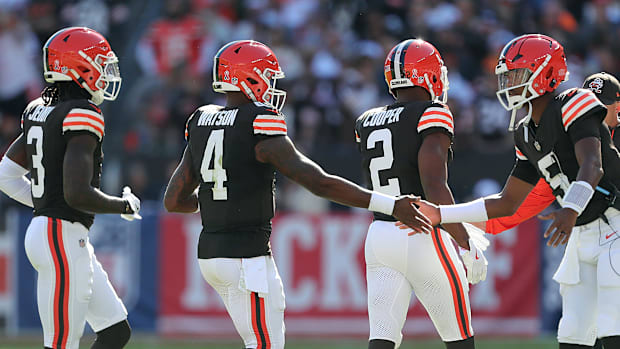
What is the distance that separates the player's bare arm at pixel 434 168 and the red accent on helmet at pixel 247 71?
2.89ft

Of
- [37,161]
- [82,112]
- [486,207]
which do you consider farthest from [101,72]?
[486,207]

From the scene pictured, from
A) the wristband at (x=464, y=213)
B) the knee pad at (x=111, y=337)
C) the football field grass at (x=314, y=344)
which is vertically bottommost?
the football field grass at (x=314, y=344)

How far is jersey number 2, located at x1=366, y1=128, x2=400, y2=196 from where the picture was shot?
530cm

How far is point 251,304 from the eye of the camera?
4.89 meters

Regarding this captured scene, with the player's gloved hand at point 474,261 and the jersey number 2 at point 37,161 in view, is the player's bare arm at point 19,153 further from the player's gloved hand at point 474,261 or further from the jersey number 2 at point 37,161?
the player's gloved hand at point 474,261

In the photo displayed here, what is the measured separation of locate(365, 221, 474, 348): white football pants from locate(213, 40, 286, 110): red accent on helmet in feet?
3.35

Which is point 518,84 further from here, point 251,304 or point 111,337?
point 111,337

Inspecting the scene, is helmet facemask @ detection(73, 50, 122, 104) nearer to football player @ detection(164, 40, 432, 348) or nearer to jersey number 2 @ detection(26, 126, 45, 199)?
jersey number 2 @ detection(26, 126, 45, 199)

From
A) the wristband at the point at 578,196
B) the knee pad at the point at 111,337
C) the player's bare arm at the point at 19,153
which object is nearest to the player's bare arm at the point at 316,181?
the wristband at the point at 578,196

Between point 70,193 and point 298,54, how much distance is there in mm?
7554

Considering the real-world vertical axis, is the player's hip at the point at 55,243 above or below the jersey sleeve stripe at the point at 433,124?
below

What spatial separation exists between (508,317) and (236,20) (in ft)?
19.0

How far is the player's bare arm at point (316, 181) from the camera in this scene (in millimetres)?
4926

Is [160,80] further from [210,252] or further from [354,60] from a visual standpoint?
[210,252]
